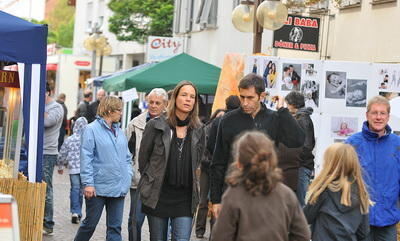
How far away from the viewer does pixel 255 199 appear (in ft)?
18.5

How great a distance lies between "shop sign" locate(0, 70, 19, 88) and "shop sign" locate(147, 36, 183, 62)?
18.0 meters

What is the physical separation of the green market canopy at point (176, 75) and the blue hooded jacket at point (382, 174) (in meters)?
12.8

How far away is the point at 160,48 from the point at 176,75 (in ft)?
22.9

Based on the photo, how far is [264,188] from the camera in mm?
5613

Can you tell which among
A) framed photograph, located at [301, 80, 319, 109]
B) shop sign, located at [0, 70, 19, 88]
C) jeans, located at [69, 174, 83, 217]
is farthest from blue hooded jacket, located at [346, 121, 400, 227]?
jeans, located at [69, 174, 83, 217]

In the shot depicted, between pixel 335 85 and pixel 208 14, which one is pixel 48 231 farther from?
pixel 208 14

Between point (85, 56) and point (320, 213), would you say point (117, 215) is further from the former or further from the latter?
point (85, 56)

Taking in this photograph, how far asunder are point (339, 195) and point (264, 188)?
2.01 metres

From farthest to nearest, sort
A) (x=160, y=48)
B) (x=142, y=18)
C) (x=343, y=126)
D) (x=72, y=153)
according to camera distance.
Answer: (x=142, y=18) → (x=160, y=48) → (x=343, y=126) → (x=72, y=153)

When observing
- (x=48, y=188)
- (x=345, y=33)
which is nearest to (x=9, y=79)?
(x=48, y=188)

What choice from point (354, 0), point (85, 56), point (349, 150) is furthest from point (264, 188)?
point (85, 56)

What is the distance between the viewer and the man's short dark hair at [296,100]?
44.2 feet

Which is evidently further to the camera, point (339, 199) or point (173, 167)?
point (173, 167)

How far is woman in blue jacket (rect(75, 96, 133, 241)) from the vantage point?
988 centimetres
